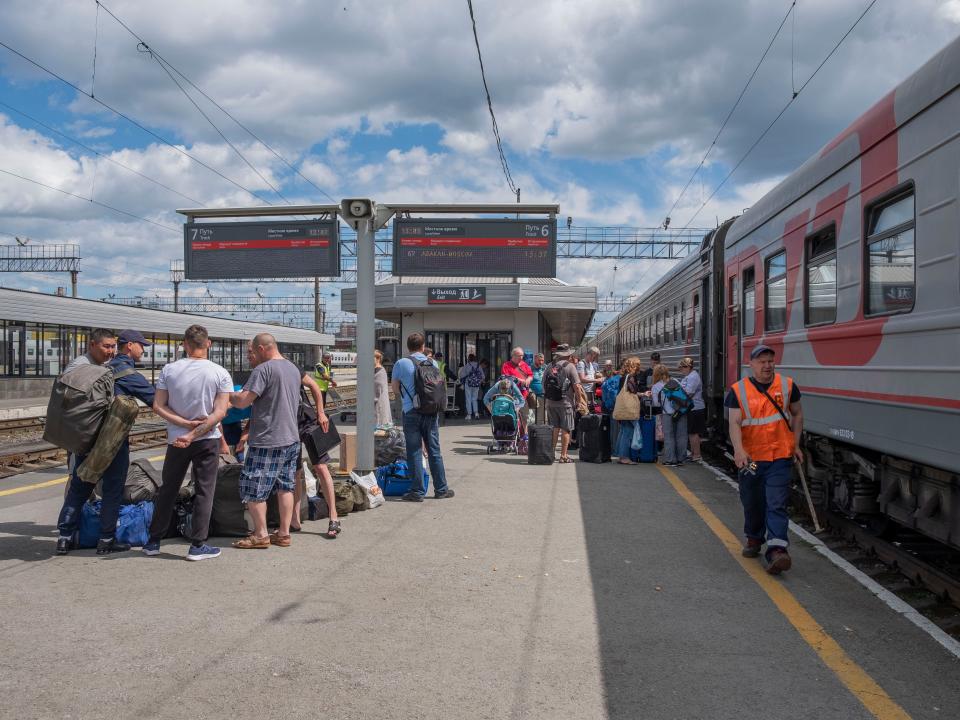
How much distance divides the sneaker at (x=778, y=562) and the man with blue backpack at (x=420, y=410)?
11.7ft

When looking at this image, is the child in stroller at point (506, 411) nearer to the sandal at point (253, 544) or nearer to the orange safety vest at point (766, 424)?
the sandal at point (253, 544)

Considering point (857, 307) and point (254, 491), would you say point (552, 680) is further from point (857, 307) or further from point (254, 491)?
point (857, 307)

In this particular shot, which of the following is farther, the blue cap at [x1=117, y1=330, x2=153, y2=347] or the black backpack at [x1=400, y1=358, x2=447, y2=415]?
the black backpack at [x1=400, y1=358, x2=447, y2=415]

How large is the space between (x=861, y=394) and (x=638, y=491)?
12.1 feet

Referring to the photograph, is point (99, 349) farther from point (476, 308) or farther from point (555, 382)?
Result: point (476, 308)

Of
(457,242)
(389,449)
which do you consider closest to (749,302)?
(389,449)

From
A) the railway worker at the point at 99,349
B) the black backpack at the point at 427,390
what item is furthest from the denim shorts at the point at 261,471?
the black backpack at the point at 427,390

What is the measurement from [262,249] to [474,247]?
4.11 metres

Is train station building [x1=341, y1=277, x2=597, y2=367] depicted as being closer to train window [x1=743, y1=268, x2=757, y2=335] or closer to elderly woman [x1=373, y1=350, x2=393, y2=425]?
elderly woman [x1=373, y1=350, x2=393, y2=425]

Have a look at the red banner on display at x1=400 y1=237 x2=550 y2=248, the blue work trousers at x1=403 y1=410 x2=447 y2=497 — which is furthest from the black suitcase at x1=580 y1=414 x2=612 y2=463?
the red banner on display at x1=400 y1=237 x2=550 y2=248

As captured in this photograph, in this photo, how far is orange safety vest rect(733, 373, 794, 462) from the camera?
19.1ft

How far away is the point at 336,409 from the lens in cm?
2486

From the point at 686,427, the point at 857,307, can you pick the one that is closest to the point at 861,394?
the point at 857,307

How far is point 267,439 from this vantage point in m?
6.21
